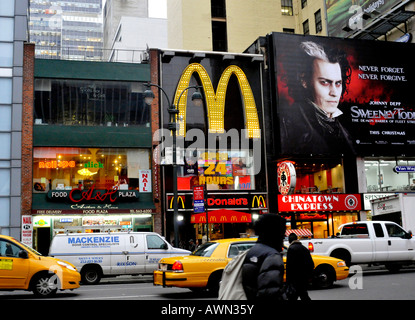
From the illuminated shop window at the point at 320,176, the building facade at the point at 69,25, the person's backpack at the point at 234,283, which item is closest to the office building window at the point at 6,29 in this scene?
the illuminated shop window at the point at 320,176

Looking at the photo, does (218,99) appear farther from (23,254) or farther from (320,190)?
(23,254)

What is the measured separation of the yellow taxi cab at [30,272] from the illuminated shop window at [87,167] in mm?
14612

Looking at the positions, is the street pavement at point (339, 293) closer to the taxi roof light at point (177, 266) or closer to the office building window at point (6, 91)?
the taxi roof light at point (177, 266)

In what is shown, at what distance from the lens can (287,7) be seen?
174 ft

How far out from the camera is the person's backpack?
15.7ft

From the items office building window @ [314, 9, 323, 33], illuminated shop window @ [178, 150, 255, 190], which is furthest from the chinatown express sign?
office building window @ [314, 9, 323, 33]

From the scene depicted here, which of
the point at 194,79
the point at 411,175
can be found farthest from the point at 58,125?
the point at 411,175

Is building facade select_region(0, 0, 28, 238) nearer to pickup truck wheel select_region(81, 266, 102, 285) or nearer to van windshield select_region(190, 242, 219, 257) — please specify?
pickup truck wheel select_region(81, 266, 102, 285)

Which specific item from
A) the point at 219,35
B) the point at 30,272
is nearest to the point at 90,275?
the point at 30,272

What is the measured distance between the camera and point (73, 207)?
2825 cm

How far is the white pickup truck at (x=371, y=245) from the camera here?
18.4m

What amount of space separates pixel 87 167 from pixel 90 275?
11.0 m

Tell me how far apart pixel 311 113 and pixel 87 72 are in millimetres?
13950

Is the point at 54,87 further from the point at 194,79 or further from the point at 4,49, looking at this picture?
Result: the point at 194,79
